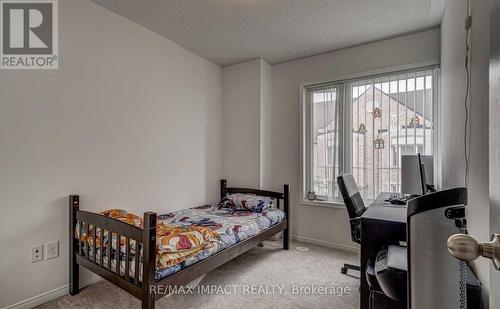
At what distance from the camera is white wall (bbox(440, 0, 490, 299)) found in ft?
3.79

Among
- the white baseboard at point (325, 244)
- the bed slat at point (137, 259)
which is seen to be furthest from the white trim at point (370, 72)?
the bed slat at point (137, 259)

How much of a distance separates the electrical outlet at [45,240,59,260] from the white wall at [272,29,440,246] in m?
2.55

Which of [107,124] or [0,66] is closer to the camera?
[0,66]

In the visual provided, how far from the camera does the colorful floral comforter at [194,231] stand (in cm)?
177

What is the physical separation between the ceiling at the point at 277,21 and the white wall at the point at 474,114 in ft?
1.77

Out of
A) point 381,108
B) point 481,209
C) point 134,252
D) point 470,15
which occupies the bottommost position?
point 134,252

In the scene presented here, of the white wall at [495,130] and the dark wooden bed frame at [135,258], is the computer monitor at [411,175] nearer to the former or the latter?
the dark wooden bed frame at [135,258]

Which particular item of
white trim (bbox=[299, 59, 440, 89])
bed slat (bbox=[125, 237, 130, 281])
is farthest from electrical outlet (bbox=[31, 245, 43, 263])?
white trim (bbox=[299, 59, 440, 89])

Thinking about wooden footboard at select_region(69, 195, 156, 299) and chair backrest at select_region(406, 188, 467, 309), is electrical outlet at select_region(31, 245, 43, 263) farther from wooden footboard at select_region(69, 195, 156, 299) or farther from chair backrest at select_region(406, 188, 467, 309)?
chair backrest at select_region(406, 188, 467, 309)

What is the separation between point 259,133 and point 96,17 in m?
2.15

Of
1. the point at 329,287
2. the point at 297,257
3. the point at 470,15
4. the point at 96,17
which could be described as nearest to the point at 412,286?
the point at 470,15

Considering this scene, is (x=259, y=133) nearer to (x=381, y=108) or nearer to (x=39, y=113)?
(x=381, y=108)

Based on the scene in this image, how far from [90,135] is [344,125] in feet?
9.01

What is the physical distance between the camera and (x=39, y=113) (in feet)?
6.55
